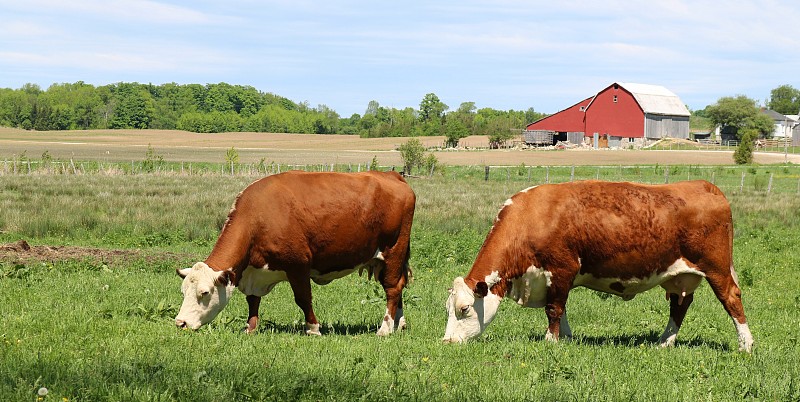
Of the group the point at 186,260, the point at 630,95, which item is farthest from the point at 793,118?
the point at 186,260

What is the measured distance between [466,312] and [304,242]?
2.26 m

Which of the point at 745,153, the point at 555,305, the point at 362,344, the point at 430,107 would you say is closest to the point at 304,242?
the point at 362,344

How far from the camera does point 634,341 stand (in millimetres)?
10906

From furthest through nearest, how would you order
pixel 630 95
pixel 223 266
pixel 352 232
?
pixel 630 95 → pixel 352 232 → pixel 223 266

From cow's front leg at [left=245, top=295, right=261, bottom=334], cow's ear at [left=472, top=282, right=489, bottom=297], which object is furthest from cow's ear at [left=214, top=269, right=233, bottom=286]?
cow's ear at [left=472, top=282, right=489, bottom=297]

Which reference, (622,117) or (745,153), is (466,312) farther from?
(622,117)

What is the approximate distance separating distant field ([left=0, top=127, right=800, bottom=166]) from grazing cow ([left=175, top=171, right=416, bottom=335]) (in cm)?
5818

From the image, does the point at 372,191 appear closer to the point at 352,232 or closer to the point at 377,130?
the point at 352,232

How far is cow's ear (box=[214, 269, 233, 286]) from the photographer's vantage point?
393 inches

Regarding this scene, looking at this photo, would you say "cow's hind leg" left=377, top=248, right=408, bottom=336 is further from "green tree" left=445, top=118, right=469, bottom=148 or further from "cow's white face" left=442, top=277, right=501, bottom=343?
"green tree" left=445, top=118, right=469, bottom=148

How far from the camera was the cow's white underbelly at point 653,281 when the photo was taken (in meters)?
10.5

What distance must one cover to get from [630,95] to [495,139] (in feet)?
67.8

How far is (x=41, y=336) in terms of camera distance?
8711 mm

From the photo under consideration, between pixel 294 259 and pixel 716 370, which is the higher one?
pixel 294 259
